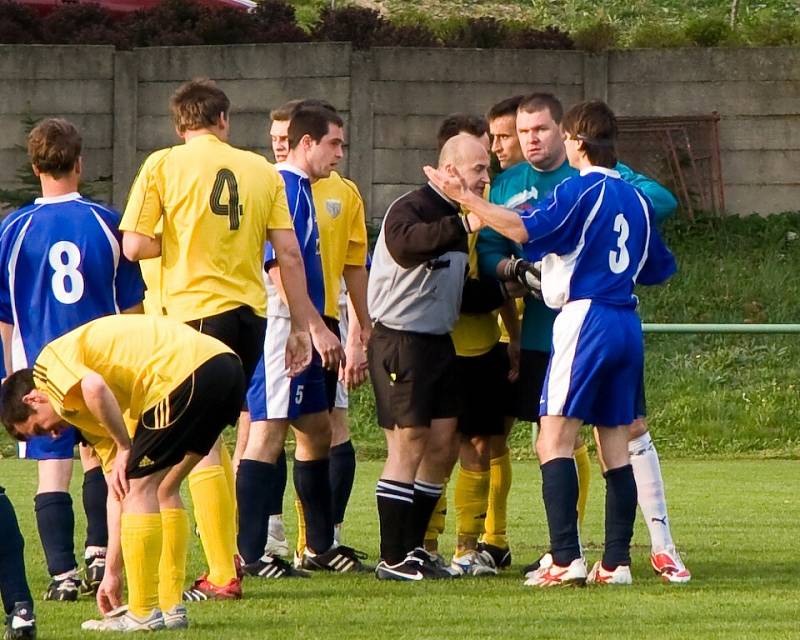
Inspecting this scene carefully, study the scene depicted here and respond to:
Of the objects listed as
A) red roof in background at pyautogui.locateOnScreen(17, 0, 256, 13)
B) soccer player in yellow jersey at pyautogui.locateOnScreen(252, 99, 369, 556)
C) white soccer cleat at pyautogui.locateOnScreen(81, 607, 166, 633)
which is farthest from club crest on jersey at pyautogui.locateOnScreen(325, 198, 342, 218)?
red roof in background at pyautogui.locateOnScreen(17, 0, 256, 13)

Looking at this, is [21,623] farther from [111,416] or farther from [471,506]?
[471,506]

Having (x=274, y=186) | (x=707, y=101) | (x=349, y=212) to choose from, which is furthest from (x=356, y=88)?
(x=274, y=186)

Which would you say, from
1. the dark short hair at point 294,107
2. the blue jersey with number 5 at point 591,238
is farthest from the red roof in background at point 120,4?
the blue jersey with number 5 at point 591,238

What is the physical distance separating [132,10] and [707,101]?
808cm

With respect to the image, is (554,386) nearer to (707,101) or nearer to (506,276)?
(506,276)

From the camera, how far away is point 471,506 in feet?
26.7

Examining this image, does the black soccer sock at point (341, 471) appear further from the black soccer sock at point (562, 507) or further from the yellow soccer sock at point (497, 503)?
the black soccer sock at point (562, 507)

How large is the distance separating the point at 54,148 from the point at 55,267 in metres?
0.52

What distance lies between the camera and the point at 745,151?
1930cm

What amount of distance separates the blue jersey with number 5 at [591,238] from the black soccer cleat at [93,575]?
233cm

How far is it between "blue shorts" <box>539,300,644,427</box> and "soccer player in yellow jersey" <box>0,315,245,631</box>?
1.74 meters

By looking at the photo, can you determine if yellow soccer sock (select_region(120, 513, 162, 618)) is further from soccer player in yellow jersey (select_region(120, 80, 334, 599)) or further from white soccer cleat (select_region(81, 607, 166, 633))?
soccer player in yellow jersey (select_region(120, 80, 334, 599))

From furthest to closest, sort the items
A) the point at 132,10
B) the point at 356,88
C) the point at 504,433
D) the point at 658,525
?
1. the point at 132,10
2. the point at 356,88
3. the point at 504,433
4. the point at 658,525

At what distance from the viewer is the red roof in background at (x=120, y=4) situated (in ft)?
72.5
